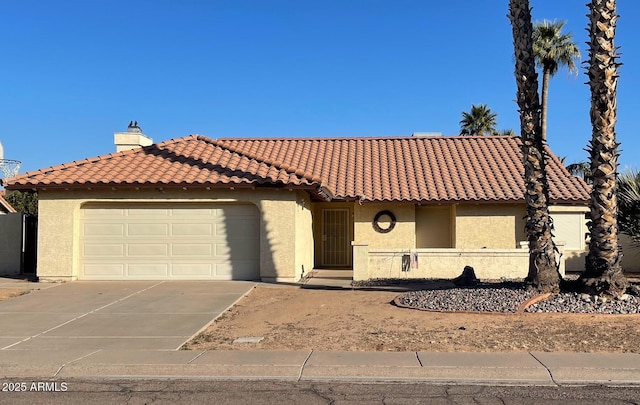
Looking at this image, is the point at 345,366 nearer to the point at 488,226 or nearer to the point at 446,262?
the point at 446,262

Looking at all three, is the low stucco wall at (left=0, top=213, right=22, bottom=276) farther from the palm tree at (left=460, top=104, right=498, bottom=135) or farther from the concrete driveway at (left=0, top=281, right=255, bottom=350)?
the palm tree at (left=460, top=104, right=498, bottom=135)

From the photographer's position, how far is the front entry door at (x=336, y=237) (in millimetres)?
21719

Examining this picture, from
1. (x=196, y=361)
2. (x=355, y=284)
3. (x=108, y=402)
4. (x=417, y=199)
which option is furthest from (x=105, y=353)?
(x=417, y=199)

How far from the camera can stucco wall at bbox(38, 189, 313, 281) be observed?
1571 cm

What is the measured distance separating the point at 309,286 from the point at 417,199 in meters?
6.00

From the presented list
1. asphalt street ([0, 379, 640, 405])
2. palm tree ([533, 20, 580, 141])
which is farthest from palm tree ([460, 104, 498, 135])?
asphalt street ([0, 379, 640, 405])

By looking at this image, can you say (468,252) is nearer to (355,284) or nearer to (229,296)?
(355,284)

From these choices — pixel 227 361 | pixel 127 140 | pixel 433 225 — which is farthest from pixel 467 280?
pixel 127 140

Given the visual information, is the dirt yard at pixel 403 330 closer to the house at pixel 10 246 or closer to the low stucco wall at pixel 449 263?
the low stucco wall at pixel 449 263

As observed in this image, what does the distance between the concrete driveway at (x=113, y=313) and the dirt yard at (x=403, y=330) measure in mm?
667

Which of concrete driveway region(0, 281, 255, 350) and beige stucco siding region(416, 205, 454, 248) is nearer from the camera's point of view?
concrete driveway region(0, 281, 255, 350)

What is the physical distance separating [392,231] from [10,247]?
12850mm

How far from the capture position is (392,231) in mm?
20062

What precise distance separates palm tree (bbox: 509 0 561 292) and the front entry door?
33.6 feet
